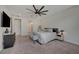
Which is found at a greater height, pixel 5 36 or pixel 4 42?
pixel 5 36

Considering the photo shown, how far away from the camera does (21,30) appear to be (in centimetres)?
820

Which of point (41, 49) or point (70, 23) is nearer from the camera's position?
point (41, 49)

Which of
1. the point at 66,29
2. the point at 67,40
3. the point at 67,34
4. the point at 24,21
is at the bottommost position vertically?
the point at 67,40

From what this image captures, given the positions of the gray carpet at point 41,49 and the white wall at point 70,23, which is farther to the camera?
the white wall at point 70,23

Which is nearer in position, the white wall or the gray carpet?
the gray carpet

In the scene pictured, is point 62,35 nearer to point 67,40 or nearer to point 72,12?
point 67,40

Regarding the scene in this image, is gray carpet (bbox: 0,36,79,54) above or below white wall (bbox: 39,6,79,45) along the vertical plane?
below

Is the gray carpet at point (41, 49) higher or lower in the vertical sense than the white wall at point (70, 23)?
lower

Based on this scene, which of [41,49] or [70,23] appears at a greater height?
[70,23]

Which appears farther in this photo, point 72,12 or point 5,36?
point 72,12
